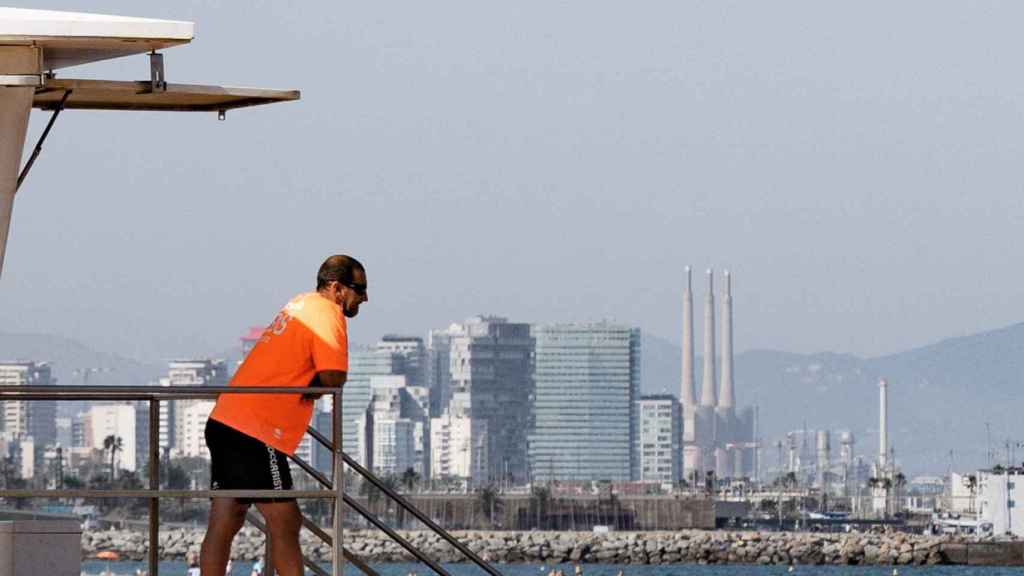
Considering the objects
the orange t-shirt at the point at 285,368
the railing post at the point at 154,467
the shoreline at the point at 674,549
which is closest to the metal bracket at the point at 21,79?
the orange t-shirt at the point at 285,368

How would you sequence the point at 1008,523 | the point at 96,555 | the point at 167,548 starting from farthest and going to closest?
the point at 1008,523
the point at 96,555
the point at 167,548

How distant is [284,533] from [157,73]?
6.09ft

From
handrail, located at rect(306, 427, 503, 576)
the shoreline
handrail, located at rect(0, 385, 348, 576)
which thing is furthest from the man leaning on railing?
the shoreline

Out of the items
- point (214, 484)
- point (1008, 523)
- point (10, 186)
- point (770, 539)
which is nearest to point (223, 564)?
point (214, 484)

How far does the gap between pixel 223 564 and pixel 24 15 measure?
7.55 feet

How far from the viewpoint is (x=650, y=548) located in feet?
583

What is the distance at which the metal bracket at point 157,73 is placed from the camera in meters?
8.50

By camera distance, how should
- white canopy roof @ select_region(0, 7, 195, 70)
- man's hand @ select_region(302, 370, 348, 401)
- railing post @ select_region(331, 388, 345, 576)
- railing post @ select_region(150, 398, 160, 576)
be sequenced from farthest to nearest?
railing post @ select_region(150, 398, 160, 576)
man's hand @ select_region(302, 370, 348, 401)
railing post @ select_region(331, 388, 345, 576)
white canopy roof @ select_region(0, 7, 195, 70)

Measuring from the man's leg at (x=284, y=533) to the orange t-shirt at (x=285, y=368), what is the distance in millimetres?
228

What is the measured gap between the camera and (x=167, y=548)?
15388cm

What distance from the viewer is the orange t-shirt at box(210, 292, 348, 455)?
9.04 m

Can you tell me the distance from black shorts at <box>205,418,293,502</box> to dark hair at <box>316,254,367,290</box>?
647mm

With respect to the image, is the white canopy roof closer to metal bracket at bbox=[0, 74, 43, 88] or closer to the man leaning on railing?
metal bracket at bbox=[0, 74, 43, 88]

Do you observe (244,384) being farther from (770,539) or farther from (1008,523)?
(1008,523)
